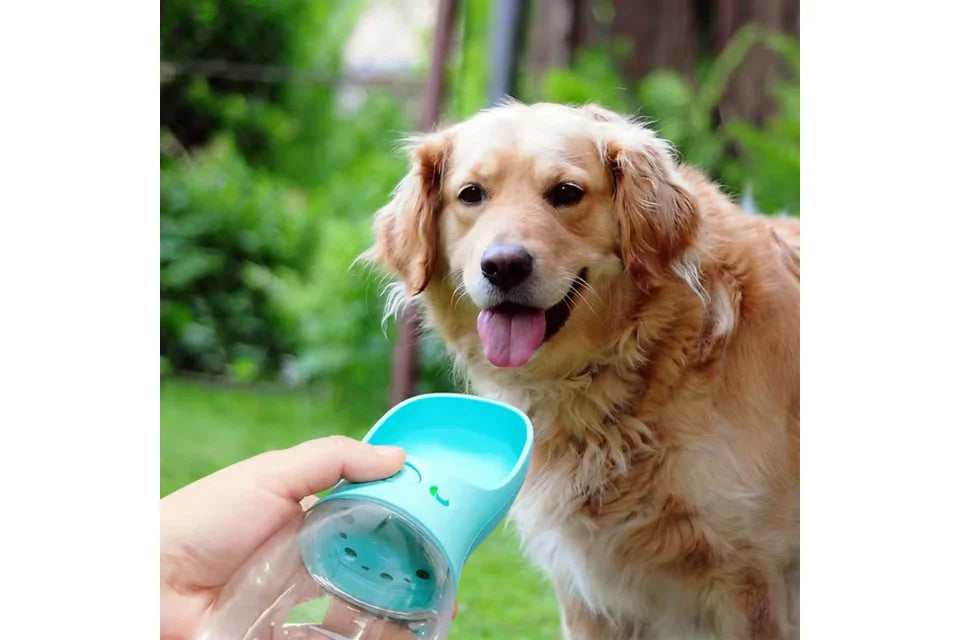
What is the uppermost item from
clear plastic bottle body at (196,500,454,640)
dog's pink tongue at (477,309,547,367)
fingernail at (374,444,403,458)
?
dog's pink tongue at (477,309,547,367)

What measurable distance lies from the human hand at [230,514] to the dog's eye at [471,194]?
0.31 metres

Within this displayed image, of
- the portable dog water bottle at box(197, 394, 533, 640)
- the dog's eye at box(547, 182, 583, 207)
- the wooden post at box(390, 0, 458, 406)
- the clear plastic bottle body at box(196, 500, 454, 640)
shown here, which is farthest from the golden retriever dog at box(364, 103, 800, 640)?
the wooden post at box(390, 0, 458, 406)

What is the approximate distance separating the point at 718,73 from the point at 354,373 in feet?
2.89

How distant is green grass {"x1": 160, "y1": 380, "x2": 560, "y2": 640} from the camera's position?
130cm

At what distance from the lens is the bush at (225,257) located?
6.88 ft

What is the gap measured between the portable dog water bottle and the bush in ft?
4.00

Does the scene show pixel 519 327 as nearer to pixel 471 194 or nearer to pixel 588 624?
pixel 471 194

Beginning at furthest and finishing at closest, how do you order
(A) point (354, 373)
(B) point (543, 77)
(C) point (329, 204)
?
(C) point (329, 204) → (A) point (354, 373) → (B) point (543, 77)

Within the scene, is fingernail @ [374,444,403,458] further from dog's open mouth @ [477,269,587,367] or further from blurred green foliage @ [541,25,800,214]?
blurred green foliage @ [541,25,800,214]
